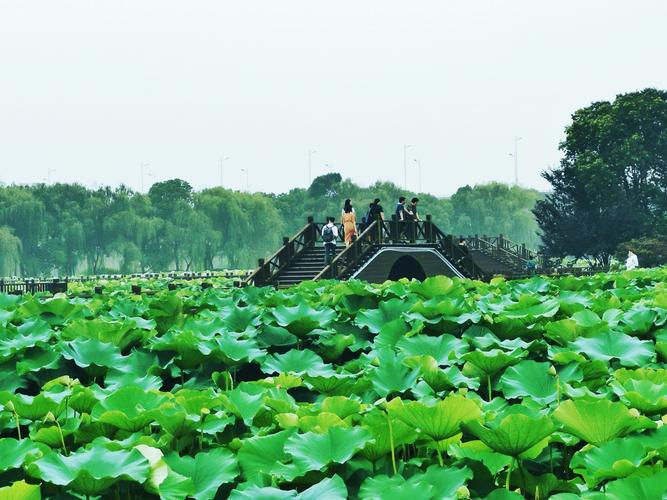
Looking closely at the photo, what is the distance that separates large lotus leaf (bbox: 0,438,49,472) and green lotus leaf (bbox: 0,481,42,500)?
0.31m

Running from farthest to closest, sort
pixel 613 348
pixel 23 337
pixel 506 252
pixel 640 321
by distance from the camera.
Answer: pixel 506 252, pixel 640 321, pixel 23 337, pixel 613 348

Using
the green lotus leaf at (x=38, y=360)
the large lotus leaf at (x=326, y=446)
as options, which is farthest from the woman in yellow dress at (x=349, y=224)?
the large lotus leaf at (x=326, y=446)

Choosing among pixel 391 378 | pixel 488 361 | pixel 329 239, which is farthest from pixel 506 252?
pixel 391 378

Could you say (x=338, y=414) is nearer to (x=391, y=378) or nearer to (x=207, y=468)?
(x=207, y=468)

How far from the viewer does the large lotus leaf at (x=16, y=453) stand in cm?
261

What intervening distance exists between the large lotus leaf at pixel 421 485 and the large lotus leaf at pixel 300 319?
240 centimetres

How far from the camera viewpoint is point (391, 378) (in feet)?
11.7

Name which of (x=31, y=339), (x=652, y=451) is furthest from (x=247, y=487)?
(x=31, y=339)

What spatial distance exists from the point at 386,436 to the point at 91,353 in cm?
210

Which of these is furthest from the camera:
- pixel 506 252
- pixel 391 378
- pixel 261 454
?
pixel 506 252

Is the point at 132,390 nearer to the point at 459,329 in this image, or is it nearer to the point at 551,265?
the point at 459,329

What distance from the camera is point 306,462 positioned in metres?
2.52

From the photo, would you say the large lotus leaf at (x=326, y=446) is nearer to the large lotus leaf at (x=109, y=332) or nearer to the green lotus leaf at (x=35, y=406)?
the green lotus leaf at (x=35, y=406)

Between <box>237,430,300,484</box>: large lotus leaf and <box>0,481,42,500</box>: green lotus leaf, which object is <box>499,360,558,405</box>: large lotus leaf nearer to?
<box>237,430,300,484</box>: large lotus leaf
